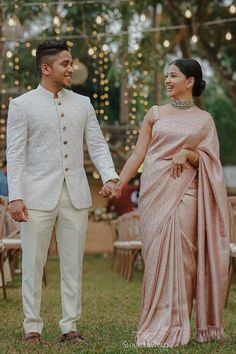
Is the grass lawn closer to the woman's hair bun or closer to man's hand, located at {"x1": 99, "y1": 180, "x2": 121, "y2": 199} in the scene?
man's hand, located at {"x1": 99, "y1": 180, "x2": 121, "y2": 199}

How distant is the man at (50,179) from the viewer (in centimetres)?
624

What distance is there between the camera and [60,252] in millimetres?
6367

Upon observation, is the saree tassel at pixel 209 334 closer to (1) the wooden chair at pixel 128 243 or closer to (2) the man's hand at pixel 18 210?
(2) the man's hand at pixel 18 210

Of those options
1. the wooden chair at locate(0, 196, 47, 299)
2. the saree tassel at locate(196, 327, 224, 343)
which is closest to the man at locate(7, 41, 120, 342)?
the saree tassel at locate(196, 327, 224, 343)

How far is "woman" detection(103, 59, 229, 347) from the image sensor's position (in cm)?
643

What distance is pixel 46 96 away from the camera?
6414mm

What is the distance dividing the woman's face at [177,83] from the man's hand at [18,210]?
4.24 ft

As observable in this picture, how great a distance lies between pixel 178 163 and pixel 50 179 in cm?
84

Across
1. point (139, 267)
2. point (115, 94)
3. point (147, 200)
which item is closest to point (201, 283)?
point (147, 200)

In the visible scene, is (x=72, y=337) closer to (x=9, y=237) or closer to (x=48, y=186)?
(x=48, y=186)

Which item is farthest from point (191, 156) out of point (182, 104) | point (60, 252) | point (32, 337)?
point (32, 337)

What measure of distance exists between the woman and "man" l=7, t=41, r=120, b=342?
0.38m

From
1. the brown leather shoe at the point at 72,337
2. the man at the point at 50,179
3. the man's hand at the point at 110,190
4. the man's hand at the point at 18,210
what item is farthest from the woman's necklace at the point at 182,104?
the brown leather shoe at the point at 72,337

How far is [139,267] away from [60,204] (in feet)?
34.7
